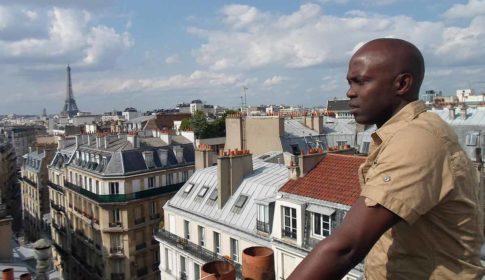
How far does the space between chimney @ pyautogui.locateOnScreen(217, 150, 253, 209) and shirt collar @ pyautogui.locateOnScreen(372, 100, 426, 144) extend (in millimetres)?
20490

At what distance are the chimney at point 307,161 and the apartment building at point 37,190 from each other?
45381 millimetres

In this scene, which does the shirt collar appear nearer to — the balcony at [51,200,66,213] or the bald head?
the bald head

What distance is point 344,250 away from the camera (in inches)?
82.1

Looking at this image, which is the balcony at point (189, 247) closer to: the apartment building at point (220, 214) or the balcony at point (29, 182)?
the apartment building at point (220, 214)

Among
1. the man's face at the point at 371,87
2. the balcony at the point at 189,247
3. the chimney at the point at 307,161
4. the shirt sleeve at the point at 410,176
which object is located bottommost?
the balcony at the point at 189,247

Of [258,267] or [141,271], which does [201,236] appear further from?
[258,267]

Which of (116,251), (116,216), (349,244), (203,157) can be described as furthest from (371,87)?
(116,251)

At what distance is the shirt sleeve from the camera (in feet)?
6.68

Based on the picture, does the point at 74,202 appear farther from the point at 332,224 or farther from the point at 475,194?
A: the point at 475,194

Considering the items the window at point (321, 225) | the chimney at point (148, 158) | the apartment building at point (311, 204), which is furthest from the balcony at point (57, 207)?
the window at point (321, 225)

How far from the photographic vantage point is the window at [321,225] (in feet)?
55.4

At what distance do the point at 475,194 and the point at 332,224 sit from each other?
1444 cm

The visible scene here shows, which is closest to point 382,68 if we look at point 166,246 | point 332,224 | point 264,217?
point 332,224

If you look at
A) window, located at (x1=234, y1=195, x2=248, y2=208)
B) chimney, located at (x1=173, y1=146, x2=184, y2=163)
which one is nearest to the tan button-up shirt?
window, located at (x1=234, y1=195, x2=248, y2=208)
